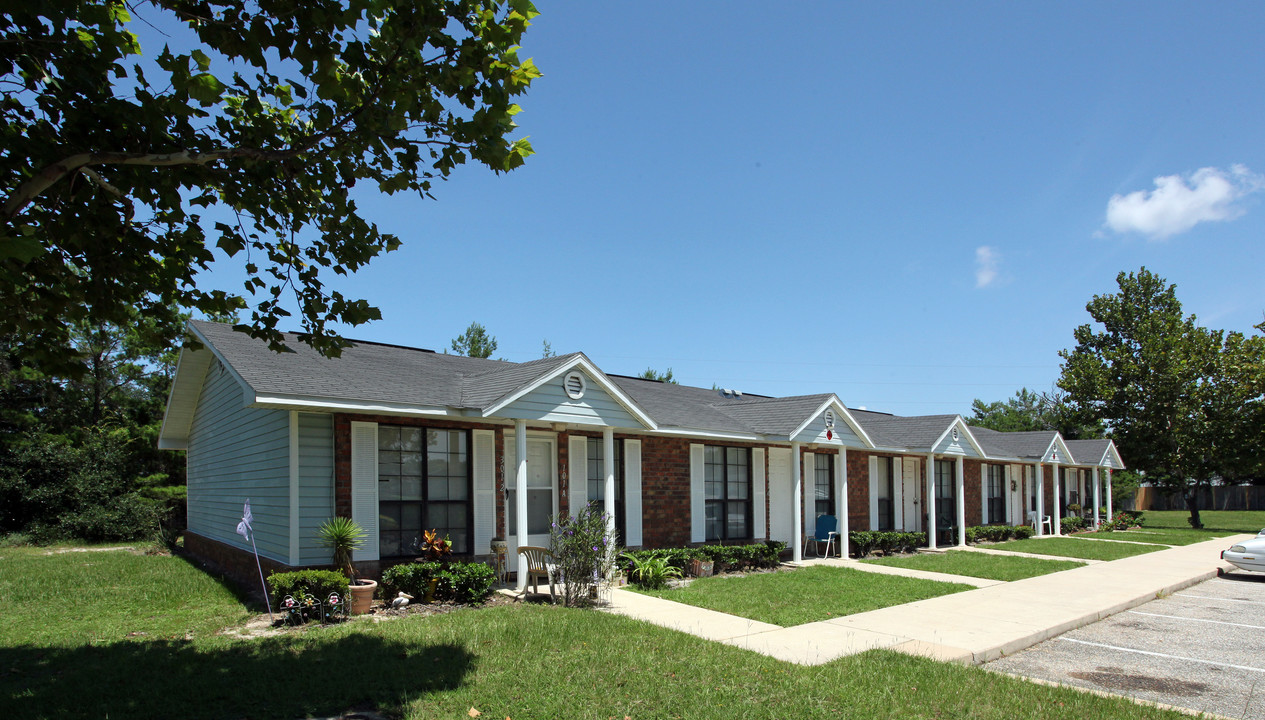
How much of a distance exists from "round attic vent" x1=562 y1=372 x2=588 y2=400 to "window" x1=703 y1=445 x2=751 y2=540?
510 cm

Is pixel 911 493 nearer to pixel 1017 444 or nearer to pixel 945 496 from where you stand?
pixel 945 496

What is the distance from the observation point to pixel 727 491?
57.4 feet

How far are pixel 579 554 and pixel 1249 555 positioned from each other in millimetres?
14981

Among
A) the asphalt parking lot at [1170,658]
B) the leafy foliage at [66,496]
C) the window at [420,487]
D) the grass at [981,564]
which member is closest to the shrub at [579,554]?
the window at [420,487]

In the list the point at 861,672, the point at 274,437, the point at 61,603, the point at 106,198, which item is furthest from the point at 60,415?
the point at 861,672

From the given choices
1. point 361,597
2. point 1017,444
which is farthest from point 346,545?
point 1017,444

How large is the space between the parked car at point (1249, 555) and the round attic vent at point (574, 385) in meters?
14.8

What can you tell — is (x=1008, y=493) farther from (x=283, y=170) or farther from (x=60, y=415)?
(x=60, y=415)

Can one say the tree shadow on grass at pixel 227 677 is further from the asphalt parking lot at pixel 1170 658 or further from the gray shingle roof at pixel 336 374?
the asphalt parking lot at pixel 1170 658

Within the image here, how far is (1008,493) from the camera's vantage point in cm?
2847

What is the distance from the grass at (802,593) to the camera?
1093cm

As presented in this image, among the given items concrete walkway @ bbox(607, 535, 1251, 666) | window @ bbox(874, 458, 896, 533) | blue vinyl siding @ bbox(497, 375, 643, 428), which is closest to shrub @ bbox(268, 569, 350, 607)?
blue vinyl siding @ bbox(497, 375, 643, 428)

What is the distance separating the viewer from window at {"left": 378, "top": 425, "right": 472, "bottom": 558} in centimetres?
1166

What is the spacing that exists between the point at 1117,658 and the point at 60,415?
109 feet
